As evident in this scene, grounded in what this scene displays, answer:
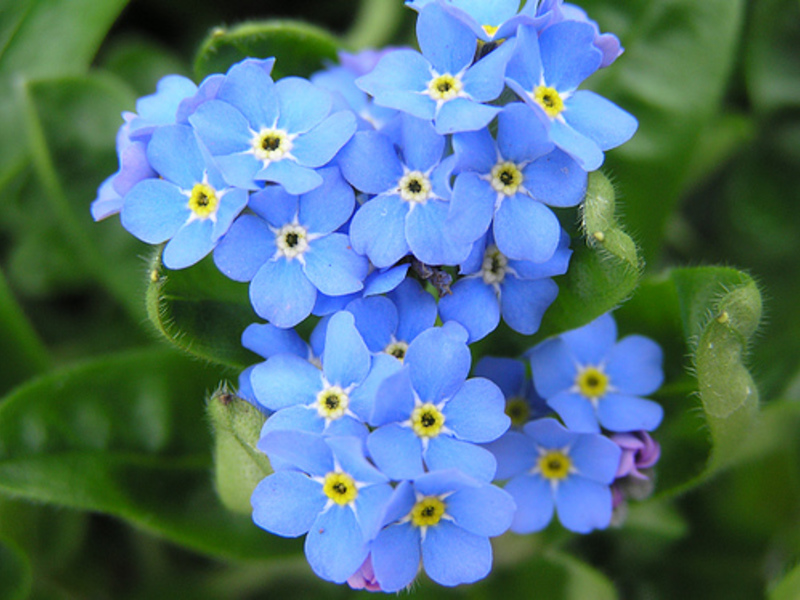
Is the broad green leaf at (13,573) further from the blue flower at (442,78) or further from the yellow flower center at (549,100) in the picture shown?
the yellow flower center at (549,100)

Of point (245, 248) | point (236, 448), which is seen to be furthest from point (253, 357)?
point (245, 248)

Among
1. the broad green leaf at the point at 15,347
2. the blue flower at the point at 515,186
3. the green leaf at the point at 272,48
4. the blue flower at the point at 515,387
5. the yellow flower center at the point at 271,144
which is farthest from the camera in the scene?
the broad green leaf at the point at 15,347

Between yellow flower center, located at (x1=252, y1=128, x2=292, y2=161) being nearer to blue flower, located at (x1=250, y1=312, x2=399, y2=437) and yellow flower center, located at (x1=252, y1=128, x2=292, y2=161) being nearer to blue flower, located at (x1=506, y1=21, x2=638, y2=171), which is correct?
Result: blue flower, located at (x1=250, y1=312, x2=399, y2=437)

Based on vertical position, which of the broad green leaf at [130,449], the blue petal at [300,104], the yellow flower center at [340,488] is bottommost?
the broad green leaf at [130,449]

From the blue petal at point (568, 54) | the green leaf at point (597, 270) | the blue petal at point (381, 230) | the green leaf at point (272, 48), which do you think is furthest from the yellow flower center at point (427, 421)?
the green leaf at point (272, 48)

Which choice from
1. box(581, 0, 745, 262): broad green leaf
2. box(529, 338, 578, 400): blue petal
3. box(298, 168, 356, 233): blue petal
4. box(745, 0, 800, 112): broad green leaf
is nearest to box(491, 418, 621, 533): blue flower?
box(529, 338, 578, 400): blue petal

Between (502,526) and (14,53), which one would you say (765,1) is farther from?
(14,53)

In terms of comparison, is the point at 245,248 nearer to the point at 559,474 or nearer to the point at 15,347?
the point at 559,474
